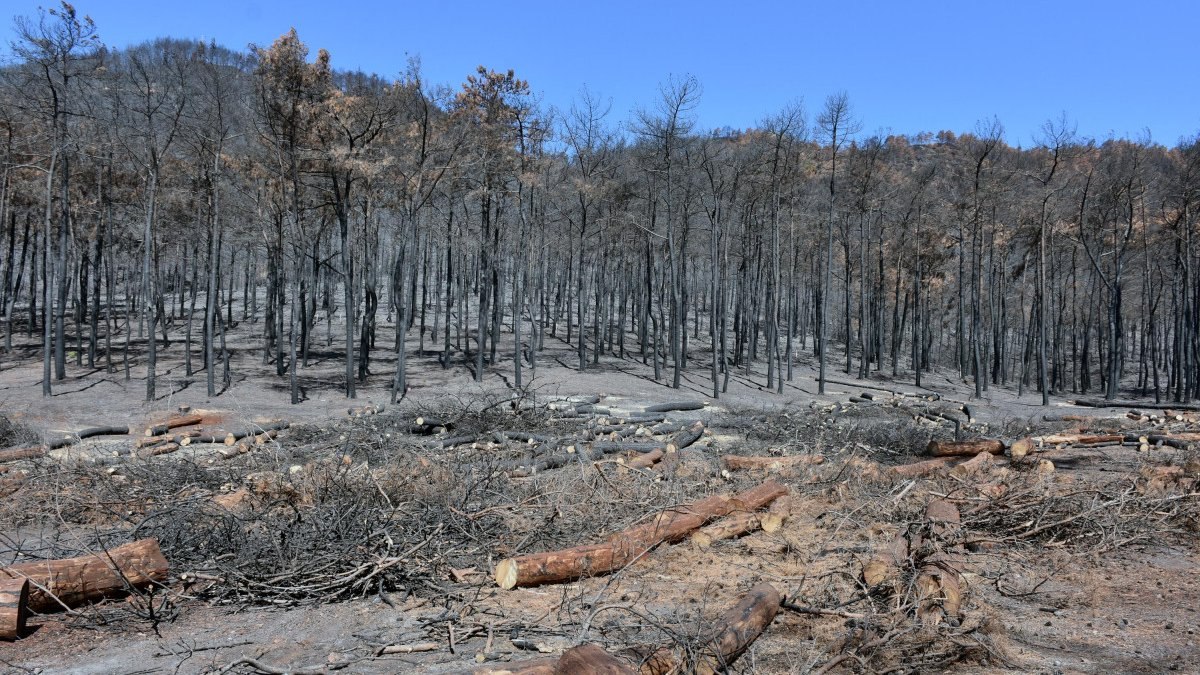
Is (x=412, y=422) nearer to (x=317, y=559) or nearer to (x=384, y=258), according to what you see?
(x=317, y=559)

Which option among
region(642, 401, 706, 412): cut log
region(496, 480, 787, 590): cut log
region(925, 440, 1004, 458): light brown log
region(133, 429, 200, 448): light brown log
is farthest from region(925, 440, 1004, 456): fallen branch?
region(133, 429, 200, 448): light brown log

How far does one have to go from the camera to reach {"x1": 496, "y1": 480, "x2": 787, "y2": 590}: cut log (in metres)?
5.94

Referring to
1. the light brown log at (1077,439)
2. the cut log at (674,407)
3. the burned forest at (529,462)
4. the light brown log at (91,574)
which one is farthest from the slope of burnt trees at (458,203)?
the light brown log at (91,574)

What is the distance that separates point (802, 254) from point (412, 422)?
1336 inches

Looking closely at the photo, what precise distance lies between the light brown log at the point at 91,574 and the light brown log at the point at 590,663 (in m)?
3.32

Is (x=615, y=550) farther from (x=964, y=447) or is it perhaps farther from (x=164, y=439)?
(x=164, y=439)

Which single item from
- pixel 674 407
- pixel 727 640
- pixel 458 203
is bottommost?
pixel 674 407

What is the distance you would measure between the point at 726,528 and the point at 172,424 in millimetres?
11888

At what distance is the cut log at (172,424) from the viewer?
13.8m

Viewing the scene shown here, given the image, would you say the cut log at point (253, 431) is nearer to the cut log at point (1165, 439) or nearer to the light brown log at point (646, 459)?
the light brown log at point (646, 459)

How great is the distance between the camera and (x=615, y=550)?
20.9 feet

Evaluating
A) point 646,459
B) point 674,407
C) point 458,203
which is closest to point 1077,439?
point 646,459

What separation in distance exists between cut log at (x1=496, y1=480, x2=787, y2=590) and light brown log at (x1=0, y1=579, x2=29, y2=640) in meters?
3.22

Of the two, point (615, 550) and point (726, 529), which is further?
point (726, 529)
